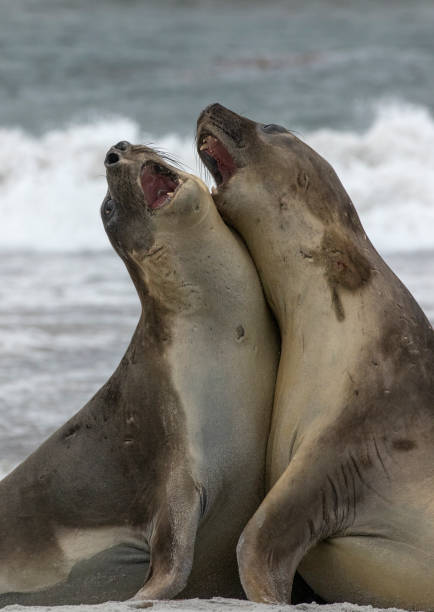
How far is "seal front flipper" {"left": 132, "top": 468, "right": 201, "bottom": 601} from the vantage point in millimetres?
4488

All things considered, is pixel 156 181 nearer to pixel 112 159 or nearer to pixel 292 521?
pixel 112 159

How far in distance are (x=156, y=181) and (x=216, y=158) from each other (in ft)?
1.15

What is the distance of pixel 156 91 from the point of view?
2580 cm

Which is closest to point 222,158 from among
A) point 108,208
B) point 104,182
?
point 108,208

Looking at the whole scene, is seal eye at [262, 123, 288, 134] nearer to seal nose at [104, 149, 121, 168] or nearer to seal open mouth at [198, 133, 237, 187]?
seal open mouth at [198, 133, 237, 187]

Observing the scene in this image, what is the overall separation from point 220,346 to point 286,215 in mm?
552

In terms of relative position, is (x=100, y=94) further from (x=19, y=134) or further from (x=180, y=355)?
(x=180, y=355)

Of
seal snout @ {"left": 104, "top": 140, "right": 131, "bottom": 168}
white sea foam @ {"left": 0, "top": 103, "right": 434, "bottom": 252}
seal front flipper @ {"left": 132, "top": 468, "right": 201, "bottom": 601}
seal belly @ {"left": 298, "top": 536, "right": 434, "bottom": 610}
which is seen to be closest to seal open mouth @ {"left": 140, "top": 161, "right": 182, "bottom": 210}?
seal snout @ {"left": 104, "top": 140, "right": 131, "bottom": 168}

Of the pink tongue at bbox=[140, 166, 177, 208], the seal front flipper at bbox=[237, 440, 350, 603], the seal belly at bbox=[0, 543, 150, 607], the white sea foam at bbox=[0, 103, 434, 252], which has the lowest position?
the seal belly at bbox=[0, 543, 150, 607]

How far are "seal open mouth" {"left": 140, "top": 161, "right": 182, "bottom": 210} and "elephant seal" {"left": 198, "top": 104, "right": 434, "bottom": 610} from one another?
21cm

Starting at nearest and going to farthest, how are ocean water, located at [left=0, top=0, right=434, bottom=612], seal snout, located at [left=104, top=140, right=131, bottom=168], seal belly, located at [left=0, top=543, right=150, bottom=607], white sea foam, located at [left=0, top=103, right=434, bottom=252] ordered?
1. seal belly, located at [left=0, top=543, right=150, bottom=607]
2. seal snout, located at [left=104, top=140, right=131, bottom=168]
3. ocean water, located at [left=0, top=0, right=434, bottom=612]
4. white sea foam, located at [left=0, top=103, right=434, bottom=252]

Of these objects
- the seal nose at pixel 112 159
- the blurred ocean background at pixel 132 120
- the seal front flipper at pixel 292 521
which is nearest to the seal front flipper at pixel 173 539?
the seal front flipper at pixel 292 521

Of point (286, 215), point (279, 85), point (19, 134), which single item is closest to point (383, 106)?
point (279, 85)

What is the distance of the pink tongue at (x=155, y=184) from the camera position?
4.94 metres
